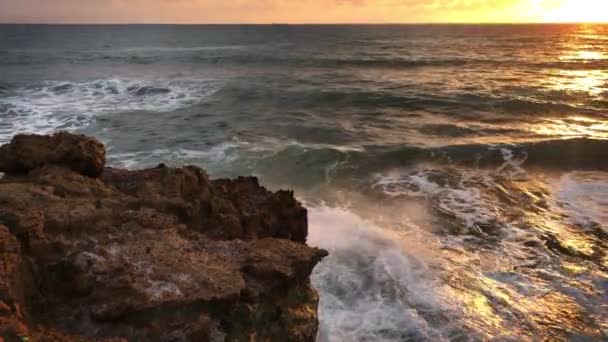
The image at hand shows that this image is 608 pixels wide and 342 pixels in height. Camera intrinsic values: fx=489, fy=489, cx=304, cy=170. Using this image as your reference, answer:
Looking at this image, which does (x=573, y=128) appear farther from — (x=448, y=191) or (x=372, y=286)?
(x=372, y=286)

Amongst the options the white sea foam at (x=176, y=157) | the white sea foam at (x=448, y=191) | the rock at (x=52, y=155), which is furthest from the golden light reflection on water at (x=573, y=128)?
the rock at (x=52, y=155)


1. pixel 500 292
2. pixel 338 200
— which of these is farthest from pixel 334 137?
pixel 500 292

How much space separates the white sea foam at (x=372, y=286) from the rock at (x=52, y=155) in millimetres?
3665

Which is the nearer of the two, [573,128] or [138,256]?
[138,256]

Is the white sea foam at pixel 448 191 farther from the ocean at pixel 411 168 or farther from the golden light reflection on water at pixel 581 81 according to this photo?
the golden light reflection on water at pixel 581 81

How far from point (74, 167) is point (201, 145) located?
33.7 ft

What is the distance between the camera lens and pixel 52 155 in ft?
19.6

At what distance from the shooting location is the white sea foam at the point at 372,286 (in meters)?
6.61

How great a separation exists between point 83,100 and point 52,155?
69.0ft

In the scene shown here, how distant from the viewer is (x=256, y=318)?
4379 millimetres

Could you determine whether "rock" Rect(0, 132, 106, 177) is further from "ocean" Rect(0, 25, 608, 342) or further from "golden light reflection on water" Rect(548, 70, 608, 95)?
"golden light reflection on water" Rect(548, 70, 608, 95)

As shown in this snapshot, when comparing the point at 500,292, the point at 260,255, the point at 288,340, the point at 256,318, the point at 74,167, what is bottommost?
the point at 500,292

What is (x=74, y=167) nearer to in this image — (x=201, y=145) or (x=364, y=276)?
(x=364, y=276)

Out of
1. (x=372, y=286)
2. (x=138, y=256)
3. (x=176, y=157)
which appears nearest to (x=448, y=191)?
(x=372, y=286)
